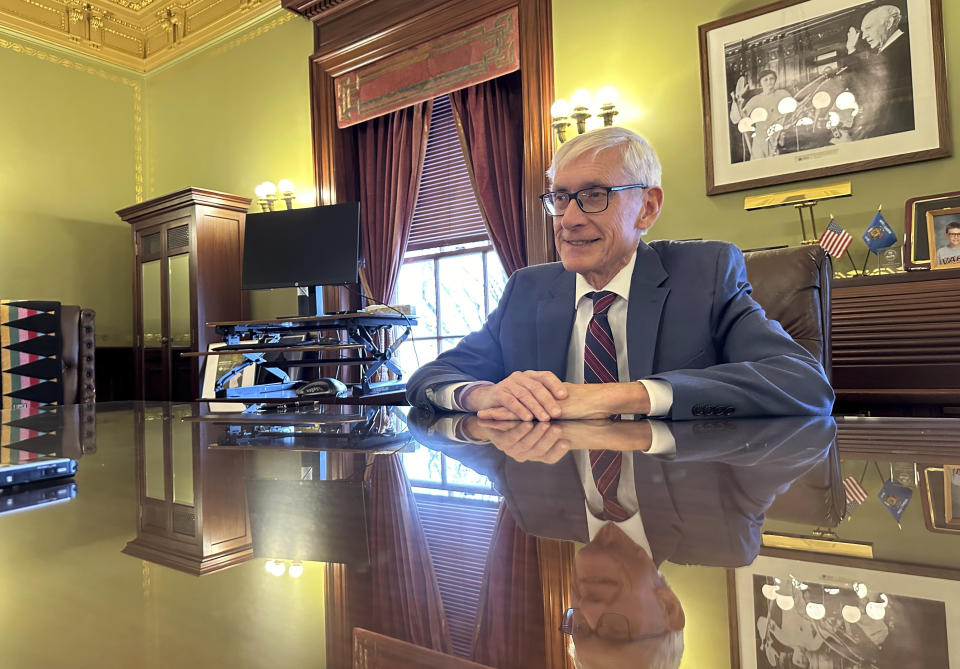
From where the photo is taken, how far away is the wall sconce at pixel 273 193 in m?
4.76

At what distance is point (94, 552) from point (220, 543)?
0.17ft

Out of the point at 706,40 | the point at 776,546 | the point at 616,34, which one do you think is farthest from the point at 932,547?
the point at 616,34

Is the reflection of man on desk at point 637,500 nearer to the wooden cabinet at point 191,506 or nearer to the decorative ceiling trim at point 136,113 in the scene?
the wooden cabinet at point 191,506

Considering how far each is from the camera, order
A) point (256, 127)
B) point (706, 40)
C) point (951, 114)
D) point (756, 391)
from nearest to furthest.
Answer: point (756, 391), point (951, 114), point (706, 40), point (256, 127)

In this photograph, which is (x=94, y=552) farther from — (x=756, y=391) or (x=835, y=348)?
(x=835, y=348)

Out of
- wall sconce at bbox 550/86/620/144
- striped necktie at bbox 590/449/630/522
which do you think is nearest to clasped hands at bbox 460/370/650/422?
striped necktie at bbox 590/449/630/522

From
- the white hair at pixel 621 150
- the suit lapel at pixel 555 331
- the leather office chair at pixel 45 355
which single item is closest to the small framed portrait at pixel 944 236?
the white hair at pixel 621 150

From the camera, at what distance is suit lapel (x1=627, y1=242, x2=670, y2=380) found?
1.29 metres

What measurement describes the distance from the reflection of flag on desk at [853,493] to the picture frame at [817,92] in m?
2.92

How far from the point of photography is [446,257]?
14.7ft

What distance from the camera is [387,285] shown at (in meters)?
4.54

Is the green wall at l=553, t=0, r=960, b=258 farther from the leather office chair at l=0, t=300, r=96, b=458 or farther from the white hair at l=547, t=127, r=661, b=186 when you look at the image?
the leather office chair at l=0, t=300, r=96, b=458

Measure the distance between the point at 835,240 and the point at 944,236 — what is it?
40 centimetres

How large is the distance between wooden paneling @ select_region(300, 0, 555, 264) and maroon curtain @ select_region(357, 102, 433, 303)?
0.53 feet
